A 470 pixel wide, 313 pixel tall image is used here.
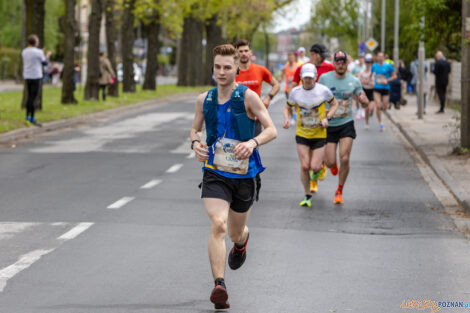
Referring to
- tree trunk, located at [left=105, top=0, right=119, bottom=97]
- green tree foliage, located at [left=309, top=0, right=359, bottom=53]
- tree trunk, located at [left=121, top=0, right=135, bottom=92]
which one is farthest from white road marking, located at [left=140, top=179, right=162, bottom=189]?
green tree foliage, located at [left=309, top=0, right=359, bottom=53]

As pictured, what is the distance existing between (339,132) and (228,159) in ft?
17.3

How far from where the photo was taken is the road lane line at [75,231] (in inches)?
347

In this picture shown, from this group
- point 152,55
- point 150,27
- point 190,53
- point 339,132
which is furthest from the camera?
point 190,53

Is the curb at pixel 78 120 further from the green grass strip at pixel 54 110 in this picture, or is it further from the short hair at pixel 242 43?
the short hair at pixel 242 43

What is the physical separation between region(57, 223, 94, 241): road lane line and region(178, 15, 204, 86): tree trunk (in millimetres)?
45811

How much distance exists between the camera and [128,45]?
42.3 metres

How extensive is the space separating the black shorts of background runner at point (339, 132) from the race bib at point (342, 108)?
13cm

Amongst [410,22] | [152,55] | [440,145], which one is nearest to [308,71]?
[440,145]

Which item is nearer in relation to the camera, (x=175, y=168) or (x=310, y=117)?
(x=310, y=117)

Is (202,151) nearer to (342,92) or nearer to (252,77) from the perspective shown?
(342,92)

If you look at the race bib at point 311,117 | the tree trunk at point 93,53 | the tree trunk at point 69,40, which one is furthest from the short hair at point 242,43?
the tree trunk at point 93,53

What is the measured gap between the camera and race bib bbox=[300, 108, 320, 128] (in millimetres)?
10977

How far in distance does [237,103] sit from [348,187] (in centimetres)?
696

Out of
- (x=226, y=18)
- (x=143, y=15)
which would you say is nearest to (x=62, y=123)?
(x=143, y=15)
